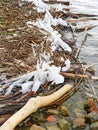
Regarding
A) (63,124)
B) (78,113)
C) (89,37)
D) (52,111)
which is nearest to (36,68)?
(52,111)

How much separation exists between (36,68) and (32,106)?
110 cm

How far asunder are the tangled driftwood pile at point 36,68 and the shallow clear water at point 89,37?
21 centimetres

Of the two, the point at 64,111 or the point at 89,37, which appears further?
the point at 89,37

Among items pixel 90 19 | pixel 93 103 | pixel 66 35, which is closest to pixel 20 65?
pixel 93 103

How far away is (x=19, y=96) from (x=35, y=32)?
2893 millimetres

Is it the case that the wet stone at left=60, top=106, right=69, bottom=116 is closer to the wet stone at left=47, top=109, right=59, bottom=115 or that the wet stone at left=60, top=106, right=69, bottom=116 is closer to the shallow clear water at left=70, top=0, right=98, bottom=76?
the wet stone at left=47, top=109, right=59, bottom=115

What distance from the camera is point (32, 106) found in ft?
13.4

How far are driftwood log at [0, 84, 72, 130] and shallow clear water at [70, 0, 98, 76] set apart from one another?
1556 mm

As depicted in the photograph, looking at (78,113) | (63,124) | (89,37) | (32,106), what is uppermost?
(32,106)

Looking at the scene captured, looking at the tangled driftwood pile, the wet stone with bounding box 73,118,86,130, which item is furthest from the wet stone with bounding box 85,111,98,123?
the tangled driftwood pile

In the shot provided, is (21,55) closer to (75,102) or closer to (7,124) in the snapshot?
(75,102)

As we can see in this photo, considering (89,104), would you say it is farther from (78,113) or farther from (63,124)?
(63,124)

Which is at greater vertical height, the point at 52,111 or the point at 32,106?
the point at 32,106

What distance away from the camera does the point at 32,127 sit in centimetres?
391
